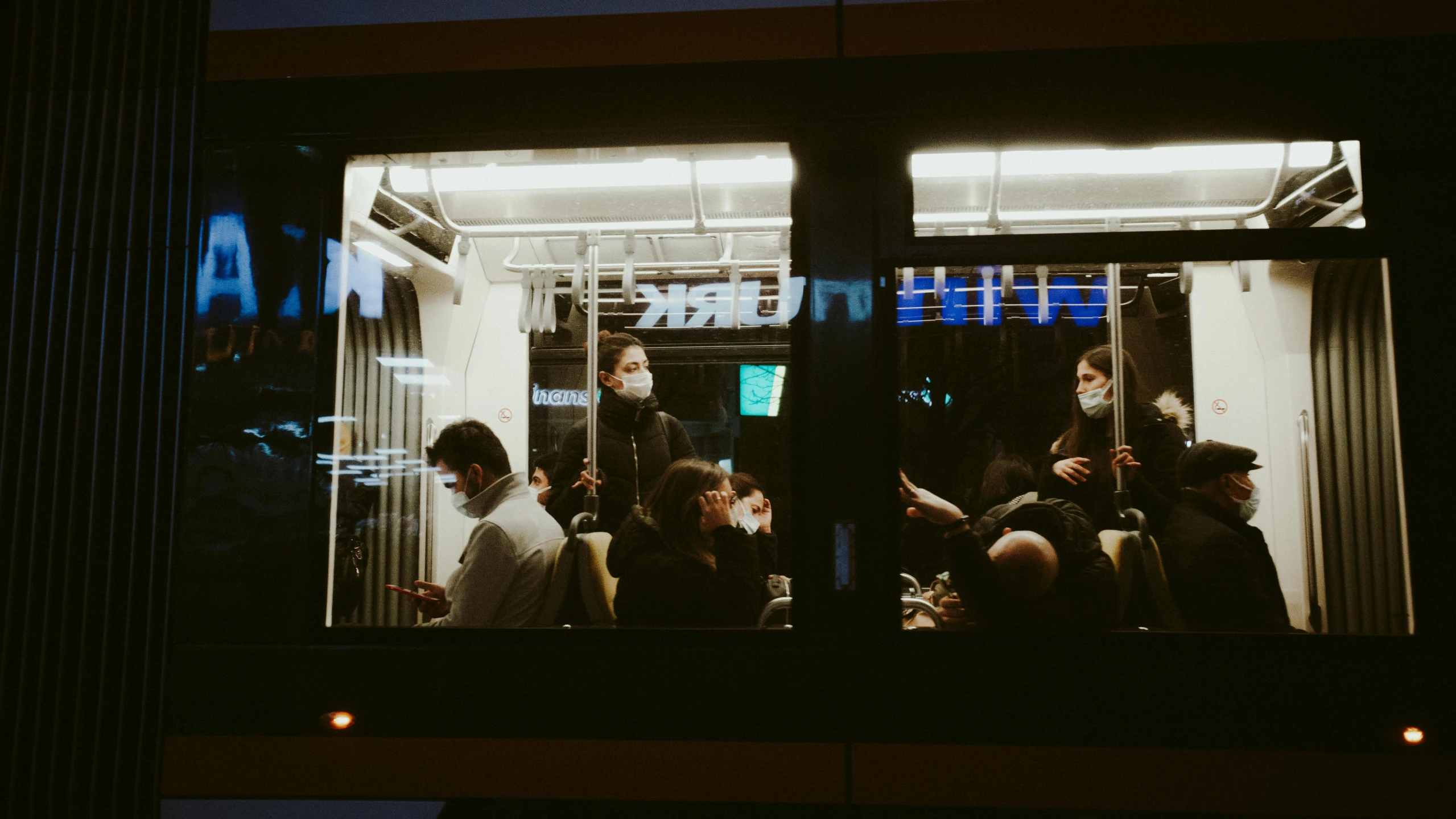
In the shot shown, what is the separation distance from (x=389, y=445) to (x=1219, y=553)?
287 centimetres

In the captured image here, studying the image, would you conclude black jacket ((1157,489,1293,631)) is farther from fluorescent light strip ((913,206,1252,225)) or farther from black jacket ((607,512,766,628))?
black jacket ((607,512,766,628))

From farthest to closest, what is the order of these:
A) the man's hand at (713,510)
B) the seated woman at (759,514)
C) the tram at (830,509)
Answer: the seated woman at (759,514) → the man's hand at (713,510) → the tram at (830,509)

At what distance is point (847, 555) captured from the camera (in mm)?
1826

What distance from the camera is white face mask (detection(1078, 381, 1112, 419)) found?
344 centimetres

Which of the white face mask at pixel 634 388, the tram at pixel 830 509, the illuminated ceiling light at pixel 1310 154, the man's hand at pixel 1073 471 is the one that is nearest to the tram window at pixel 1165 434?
the man's hand at pixel 1073 471

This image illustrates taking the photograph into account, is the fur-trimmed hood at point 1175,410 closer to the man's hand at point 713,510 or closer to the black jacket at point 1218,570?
the black jacket at point 1218,570

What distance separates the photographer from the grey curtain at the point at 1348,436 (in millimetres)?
2898

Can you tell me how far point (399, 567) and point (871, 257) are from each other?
91.4 inches

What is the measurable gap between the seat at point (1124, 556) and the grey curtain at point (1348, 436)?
2.08 feet

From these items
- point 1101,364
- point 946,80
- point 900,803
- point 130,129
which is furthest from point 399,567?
point 1101,364

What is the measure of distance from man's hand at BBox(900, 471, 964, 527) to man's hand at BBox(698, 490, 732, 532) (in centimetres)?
54

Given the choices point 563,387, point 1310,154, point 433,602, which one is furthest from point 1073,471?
point 433,602

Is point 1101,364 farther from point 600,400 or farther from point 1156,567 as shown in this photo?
point 600,400

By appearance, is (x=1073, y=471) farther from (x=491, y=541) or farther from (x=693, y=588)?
(x=491, y=541)
